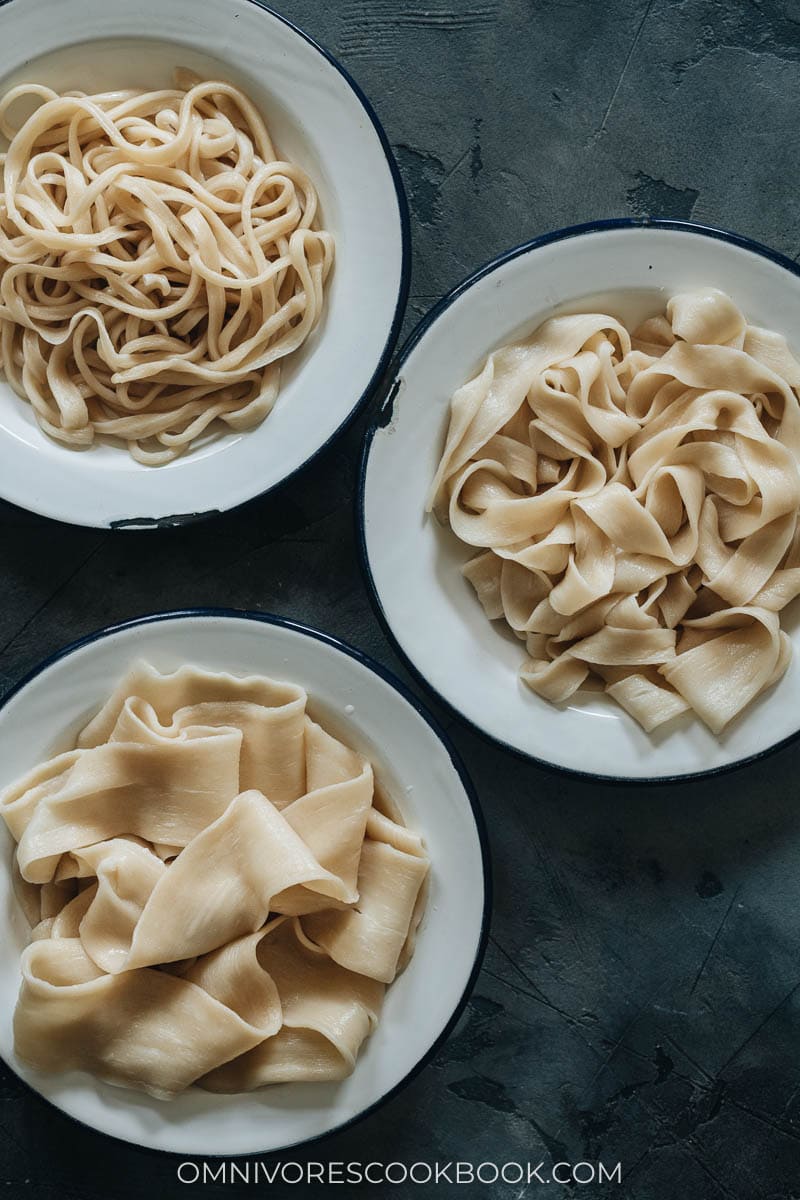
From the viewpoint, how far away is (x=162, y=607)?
216 centimetres

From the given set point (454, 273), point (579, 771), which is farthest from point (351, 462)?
point (579, 771)

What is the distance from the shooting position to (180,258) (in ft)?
6.37

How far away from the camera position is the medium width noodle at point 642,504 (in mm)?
1863

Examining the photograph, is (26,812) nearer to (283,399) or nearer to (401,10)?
(283,399)

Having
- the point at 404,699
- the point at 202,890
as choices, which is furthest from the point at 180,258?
the point at 202,890

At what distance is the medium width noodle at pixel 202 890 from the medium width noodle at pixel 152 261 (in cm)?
56

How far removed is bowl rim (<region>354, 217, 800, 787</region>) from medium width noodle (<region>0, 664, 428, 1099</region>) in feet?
0.69

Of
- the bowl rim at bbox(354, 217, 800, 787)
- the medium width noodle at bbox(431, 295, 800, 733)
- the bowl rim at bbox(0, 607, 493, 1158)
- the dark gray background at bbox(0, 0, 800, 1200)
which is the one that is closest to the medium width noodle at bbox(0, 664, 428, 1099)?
the bowl rim at bbox(0, 607, 493, 1158)

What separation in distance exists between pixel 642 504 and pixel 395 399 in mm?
527

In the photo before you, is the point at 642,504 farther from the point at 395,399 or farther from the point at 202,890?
the point at 202,890

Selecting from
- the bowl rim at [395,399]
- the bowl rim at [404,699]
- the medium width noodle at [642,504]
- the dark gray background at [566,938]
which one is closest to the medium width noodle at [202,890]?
the bowl rim at [404,699]

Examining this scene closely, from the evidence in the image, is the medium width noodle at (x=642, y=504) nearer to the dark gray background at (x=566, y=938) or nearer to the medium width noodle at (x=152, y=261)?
the dark gray background at (x=566, y=938)

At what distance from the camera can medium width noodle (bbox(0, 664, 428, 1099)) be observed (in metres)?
1.80

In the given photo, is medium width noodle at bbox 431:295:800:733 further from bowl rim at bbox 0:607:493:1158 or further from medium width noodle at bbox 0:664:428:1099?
medium width noodle at bbox 0:664:428:1099
